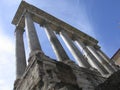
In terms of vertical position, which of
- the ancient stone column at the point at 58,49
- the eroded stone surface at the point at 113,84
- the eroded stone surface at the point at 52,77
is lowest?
the eroded stone surface at the point at 113,84

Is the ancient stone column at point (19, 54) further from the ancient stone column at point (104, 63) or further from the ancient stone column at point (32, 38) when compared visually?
the ancient stone column at point (104, 63)

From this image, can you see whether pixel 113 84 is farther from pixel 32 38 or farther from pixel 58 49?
pixel 32 38

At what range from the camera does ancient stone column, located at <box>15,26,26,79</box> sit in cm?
1470

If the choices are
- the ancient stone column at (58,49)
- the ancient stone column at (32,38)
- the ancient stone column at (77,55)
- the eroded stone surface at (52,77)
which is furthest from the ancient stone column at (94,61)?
the ancient stone column at (32,38)

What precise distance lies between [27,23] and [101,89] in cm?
956

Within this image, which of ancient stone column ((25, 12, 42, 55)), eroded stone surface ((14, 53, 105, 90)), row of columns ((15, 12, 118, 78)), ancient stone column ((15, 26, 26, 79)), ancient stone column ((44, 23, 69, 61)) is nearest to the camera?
eroded stone surface ((14, 53, 105, 90))

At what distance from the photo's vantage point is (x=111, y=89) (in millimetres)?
10023

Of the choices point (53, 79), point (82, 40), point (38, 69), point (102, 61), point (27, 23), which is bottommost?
point (53, 79)

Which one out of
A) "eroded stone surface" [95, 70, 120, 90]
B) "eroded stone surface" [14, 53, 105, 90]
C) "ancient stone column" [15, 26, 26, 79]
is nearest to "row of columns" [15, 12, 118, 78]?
"ancient stone column" [15, 26, 26, 79]

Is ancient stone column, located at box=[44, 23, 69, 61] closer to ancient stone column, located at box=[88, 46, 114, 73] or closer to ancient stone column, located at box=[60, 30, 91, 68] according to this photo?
ancient stone column, located at box=[60, 30, 91, 68]

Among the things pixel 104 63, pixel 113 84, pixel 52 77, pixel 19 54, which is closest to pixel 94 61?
pixel 104 63

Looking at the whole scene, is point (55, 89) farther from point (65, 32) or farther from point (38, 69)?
point (65, 32)

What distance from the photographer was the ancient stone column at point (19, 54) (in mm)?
14698

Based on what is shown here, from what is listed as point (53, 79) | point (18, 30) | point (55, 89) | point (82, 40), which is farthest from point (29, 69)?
point (82, 40)
